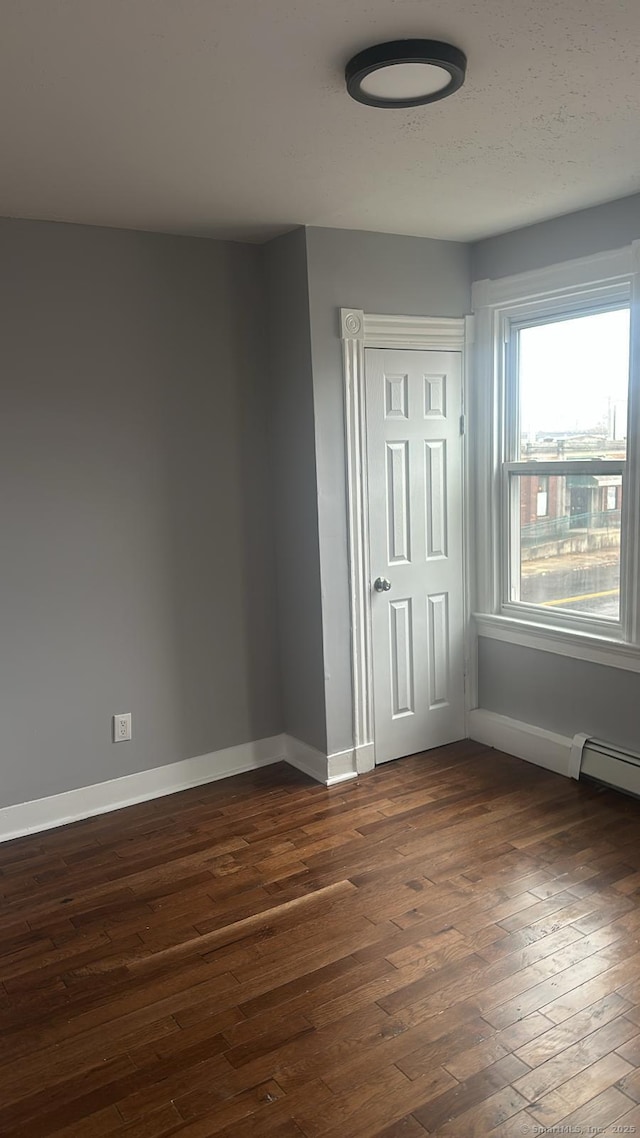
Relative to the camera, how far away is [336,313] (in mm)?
3594

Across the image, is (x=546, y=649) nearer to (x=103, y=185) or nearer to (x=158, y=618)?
(x=158, y=618)

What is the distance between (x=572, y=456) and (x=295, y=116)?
6.51 feet

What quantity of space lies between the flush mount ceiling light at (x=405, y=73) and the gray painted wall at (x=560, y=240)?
1468 mm

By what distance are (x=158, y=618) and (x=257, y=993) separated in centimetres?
172

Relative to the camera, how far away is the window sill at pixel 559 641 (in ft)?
11.4

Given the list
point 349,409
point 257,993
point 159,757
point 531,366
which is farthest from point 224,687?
point 531,366

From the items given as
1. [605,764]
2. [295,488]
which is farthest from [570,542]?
[295,488]

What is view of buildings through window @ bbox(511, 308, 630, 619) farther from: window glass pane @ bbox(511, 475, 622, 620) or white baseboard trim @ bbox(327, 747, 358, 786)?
white baseboard trim @ bbox(327, 747, 358, 786)

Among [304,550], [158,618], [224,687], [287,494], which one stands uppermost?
[287,494]

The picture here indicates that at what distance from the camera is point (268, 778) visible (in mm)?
3900

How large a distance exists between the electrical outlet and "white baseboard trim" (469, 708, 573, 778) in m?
1.74

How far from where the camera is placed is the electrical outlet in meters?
3.61

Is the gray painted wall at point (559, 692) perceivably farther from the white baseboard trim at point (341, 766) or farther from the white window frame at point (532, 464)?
the white baseboard trim at point (341, 766)

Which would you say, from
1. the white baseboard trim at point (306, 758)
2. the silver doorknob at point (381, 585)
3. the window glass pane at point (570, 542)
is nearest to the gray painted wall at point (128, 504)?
the white baseboard trim at point (306, 758)
